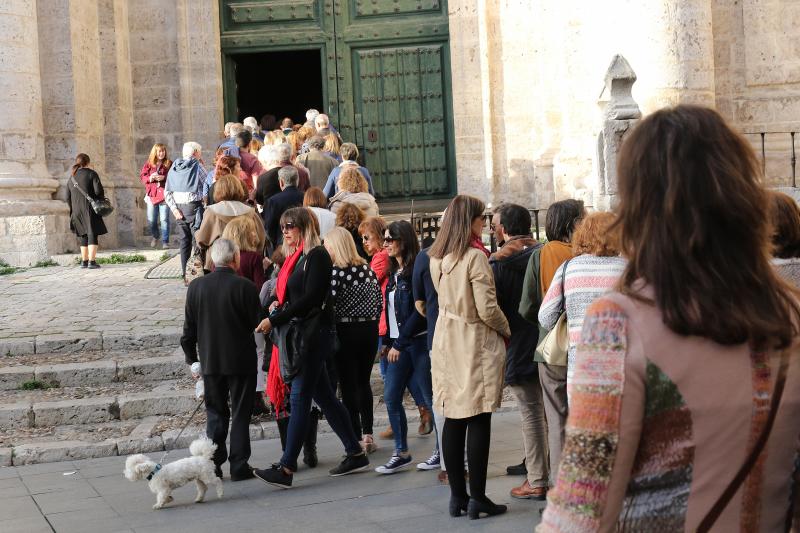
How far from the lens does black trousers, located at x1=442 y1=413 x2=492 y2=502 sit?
6.27 metres

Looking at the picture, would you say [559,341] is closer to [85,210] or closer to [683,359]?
[683,359]

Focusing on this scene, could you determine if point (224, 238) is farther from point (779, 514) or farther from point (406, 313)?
point (779, 514)

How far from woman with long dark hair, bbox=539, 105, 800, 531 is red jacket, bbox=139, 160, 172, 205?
1401 cm

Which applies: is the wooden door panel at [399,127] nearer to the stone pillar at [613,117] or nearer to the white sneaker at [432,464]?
the stone pillar at [613,117]

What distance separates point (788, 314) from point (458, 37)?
17.1 metres

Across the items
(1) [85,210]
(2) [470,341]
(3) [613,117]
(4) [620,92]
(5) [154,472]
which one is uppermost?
(4) [620,92]

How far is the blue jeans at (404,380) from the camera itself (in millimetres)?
7637

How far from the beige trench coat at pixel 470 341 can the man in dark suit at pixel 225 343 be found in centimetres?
154

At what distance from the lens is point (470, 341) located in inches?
249

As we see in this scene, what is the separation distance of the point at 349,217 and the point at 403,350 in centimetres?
194

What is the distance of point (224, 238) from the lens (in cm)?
771

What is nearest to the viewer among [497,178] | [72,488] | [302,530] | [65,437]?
[302,530]

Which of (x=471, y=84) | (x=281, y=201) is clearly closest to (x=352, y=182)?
(x=281, y=201)

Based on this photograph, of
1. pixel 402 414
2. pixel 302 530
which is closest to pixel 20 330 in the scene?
pixel 402 414
